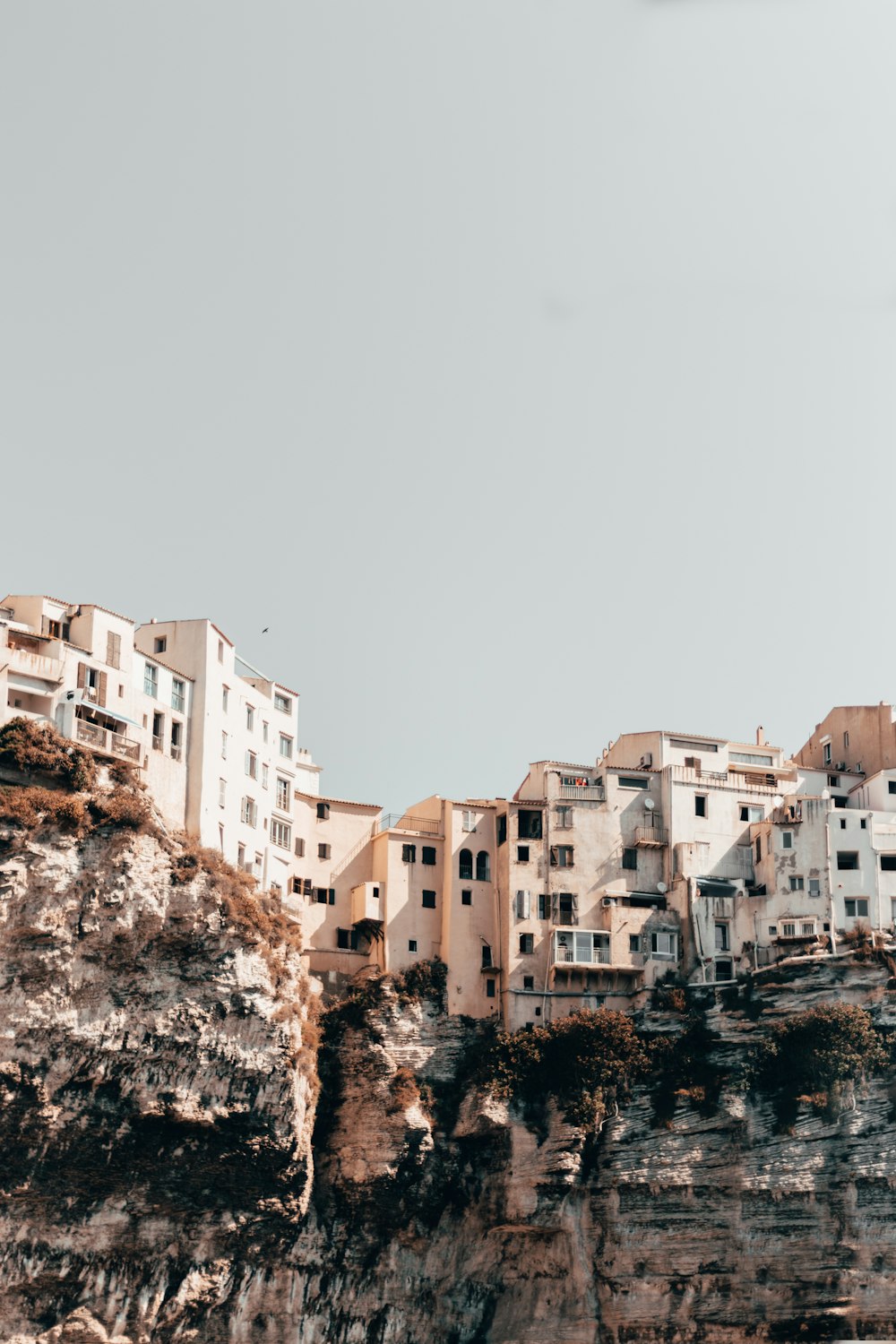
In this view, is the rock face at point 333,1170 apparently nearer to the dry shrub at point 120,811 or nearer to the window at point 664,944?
the dry shrub at point 120,811

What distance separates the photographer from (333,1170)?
68.9m

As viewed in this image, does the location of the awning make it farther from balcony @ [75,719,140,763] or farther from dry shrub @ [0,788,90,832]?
dry shrub @ [0,788,90,832]

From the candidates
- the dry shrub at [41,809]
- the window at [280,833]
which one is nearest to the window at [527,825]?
the window at [280,833]

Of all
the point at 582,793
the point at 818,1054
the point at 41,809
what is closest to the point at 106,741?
the point at 41,809

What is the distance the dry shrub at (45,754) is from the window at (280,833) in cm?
929

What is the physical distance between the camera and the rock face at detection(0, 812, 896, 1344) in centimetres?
6341

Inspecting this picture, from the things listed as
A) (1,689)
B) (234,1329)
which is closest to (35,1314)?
(234,1329)

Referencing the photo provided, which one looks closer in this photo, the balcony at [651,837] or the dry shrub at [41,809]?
the dry shrub at [41,809]

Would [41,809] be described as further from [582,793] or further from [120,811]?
[582,793]

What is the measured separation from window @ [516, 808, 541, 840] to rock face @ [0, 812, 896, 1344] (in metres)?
6.83

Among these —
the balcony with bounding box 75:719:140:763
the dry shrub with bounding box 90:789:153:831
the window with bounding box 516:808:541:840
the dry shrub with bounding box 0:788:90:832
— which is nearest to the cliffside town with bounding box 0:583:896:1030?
the window with bounding box 516:808:541:840

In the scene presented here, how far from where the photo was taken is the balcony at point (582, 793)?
250 ft

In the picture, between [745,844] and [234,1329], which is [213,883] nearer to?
[234,1329]

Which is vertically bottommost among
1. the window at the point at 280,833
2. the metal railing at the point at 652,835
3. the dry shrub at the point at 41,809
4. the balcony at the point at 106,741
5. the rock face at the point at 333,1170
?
the rock face at the point at 333,1170
